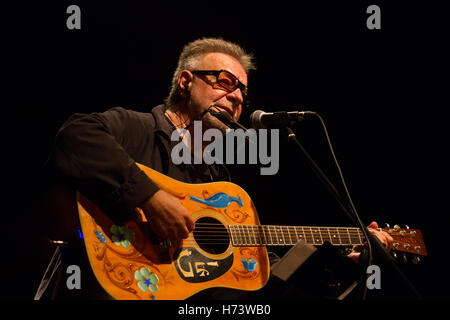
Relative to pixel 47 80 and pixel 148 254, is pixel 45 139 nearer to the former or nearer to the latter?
pixel 47 80

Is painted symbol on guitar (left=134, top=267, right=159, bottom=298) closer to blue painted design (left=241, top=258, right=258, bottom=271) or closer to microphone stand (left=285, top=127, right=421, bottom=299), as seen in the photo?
blue painted design (left=241, top=258, right=258, bottom=271)

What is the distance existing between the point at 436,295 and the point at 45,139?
3.85 m

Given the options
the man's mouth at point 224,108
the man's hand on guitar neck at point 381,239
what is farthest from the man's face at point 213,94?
the man's hand on guitar neck at point 381,239

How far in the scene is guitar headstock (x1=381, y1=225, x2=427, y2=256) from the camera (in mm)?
2531

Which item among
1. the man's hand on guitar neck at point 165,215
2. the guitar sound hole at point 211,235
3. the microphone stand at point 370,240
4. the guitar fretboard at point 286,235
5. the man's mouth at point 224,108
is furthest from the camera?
the man's mouth at point 224,108

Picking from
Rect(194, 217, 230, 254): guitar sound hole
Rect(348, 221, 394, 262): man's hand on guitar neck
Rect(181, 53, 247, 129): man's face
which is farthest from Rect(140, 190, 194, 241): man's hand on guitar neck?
Rect(348, 221, 394, 262): man's hand on guitar neck

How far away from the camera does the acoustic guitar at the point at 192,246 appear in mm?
1535

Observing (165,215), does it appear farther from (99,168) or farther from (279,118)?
(279,118)

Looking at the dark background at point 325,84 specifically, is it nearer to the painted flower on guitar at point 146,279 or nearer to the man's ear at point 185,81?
the man's ear at point 185,81

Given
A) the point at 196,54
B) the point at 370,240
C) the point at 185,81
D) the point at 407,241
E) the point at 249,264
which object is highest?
the point at 196,54

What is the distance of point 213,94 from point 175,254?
127 centimetres

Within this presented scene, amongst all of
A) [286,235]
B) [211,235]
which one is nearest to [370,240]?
[286,235]

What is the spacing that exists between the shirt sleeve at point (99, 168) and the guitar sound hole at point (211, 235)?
389 millimetres

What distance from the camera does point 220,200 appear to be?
2.04 metres
